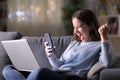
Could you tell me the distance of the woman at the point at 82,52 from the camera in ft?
6.69

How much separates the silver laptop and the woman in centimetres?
7

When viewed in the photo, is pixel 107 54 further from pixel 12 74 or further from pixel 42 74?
pixel 12 74

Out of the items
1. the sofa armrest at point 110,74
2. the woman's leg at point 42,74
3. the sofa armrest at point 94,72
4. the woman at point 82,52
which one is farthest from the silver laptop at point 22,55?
the sofa armrest at point 110,74

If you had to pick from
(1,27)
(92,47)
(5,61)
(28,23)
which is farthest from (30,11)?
(92,47)

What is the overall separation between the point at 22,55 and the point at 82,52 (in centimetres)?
43

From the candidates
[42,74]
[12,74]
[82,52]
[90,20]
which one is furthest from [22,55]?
[90,20]

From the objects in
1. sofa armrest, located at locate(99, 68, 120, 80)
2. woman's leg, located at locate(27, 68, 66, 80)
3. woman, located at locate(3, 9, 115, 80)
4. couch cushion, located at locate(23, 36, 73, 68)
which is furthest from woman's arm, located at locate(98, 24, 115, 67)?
couch cushion, located at locate(23, 36, 73, 68)

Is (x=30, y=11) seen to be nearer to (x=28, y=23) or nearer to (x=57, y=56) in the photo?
(x=28, y=23)

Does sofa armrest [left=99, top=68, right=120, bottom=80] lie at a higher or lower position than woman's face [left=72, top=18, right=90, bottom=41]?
lower

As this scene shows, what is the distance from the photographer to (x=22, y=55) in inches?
84.6

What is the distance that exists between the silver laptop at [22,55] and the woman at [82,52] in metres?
0.07

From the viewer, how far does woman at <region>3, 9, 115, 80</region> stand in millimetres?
2039

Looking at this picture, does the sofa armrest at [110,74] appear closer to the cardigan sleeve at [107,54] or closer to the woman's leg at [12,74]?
the cardigan sleeve at [107,54]

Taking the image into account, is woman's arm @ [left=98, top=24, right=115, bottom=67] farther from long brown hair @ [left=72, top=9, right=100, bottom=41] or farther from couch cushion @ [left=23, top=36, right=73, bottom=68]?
couch cushion @ [left=23, top=36, right=73, bottom=68]
